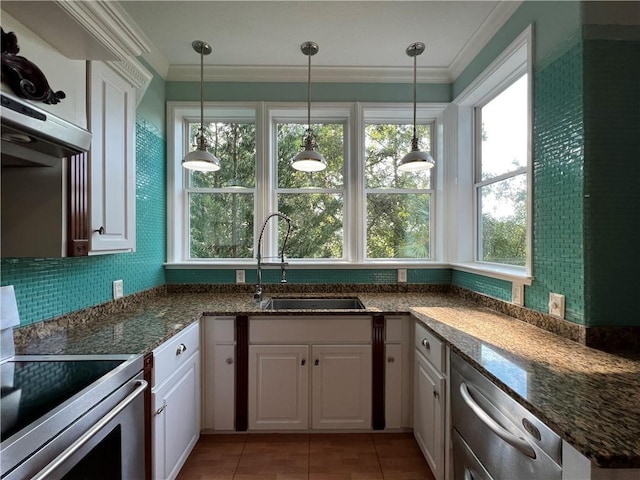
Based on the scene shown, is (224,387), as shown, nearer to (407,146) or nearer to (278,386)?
(278,386)

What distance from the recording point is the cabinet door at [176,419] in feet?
4.72

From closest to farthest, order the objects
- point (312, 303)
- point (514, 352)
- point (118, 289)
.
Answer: point (514, 352) < point (118, 289) < point (312, 303)

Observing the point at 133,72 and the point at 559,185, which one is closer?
the point at 559,185

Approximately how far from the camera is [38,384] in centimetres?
100

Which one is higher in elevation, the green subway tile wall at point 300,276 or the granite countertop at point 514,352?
the green subway tile wall at point 300,276

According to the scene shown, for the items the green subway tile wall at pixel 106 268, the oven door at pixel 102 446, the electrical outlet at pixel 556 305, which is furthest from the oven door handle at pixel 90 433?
the electrical outlet at pixel 556 305

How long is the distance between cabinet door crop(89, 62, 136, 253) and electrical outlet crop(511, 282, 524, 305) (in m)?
2.14

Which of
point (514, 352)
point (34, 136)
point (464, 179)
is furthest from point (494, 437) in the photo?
point (464, 179)

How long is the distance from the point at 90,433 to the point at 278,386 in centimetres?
122

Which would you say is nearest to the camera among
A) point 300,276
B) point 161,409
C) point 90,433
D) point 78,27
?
point 90,433

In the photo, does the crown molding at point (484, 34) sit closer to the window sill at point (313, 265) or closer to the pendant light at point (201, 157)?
the window sill at point (313, 265)

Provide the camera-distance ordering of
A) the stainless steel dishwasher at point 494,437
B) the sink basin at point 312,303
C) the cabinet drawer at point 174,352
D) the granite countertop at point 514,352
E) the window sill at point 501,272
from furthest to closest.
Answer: the sink basin at point 312,303 < the window sill at point 501,272 < the cabinet drawer at point 174,352 < the stainless steel dishwasher at point 494,437 < the granite countertop at point 514,352

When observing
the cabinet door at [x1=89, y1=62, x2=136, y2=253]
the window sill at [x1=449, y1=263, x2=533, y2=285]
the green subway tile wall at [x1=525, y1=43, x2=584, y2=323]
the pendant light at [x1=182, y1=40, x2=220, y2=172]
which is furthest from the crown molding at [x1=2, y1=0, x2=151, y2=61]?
the window sill at [x1=449, y1=263, x2=533, y2=285]

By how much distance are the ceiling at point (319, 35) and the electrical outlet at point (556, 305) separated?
162 cm
